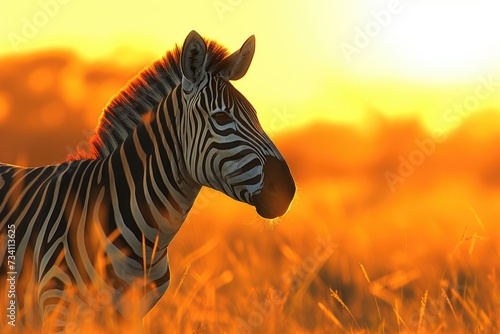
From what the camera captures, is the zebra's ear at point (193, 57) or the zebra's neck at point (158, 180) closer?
the zebra's ear at point (193, 57)

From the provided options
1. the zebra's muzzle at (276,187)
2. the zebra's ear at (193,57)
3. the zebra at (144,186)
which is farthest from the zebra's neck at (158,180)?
the zebra's muzzle at (276,187)

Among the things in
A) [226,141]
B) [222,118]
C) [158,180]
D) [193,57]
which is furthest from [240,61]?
[158,180]

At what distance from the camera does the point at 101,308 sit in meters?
6.11

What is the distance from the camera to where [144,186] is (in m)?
6.48

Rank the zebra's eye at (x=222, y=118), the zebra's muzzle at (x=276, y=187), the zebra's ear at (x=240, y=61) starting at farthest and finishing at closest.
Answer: the zebra's ear at (x=240, y=61), the zebra's eye at (x=222, y=118), the zebra's muzzle at (x=276, y=187)

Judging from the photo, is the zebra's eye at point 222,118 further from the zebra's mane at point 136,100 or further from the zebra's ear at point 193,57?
the zebra's mane at point 136,100

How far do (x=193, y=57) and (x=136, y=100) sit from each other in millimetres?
799

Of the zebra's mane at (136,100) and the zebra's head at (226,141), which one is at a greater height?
the zebra's mane at (136,100)

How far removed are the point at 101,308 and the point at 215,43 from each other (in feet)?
8.01

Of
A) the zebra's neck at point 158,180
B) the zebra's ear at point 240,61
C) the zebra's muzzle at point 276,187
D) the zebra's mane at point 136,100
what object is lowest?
the zebra's muzzle at point 276,187

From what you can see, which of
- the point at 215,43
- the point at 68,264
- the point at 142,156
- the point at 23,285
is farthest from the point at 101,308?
the point at 215,43

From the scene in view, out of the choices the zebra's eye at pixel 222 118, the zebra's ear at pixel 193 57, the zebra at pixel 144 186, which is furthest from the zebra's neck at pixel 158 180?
the zebra's eye at pixel 222 118

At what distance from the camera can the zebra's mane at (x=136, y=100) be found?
22.5 ft

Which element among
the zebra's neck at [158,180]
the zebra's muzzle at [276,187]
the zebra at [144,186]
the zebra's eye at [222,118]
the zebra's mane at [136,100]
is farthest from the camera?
the zebra's mane at [136,100]
